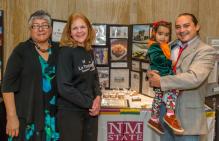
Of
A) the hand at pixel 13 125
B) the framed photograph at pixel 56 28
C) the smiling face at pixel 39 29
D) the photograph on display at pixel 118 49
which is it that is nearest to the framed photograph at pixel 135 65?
the photograph on display at pixel 118 49

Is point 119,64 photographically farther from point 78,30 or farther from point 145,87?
point 78,30

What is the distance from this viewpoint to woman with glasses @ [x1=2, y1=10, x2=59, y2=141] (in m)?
2.20

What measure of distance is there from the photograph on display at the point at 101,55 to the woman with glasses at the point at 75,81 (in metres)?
0.87

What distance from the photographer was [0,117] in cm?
256

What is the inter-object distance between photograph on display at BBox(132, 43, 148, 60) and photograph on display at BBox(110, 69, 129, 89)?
21cm

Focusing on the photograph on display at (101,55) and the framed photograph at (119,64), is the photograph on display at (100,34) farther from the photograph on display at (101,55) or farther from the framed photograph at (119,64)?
the framed photograph at (119,64)

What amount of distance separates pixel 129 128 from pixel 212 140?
761mm

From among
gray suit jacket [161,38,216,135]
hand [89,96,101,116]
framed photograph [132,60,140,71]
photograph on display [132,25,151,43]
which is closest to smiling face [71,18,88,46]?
hand [89,96,101,116]

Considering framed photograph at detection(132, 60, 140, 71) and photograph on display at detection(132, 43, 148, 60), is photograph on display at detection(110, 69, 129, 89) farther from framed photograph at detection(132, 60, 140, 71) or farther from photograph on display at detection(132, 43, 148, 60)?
photograph on display at detection(132, 43, 148, 60)

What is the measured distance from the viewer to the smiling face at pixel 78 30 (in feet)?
7.47

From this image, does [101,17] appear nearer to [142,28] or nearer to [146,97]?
[142,28]

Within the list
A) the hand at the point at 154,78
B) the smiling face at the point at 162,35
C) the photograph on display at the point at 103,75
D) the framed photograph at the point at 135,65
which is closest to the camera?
the hand at the point at 154,78

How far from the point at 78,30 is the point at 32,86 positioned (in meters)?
0.49

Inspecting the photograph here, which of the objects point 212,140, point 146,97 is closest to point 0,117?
point 146,97
